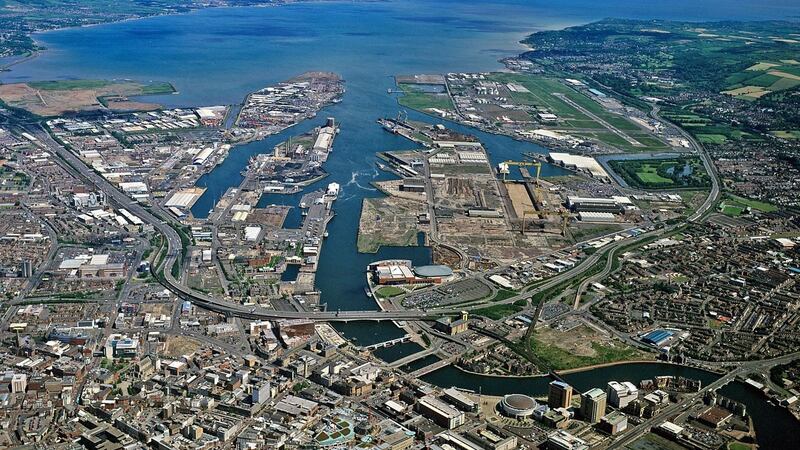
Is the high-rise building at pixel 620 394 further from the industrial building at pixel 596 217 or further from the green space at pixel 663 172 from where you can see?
the green space at pixel 663 172

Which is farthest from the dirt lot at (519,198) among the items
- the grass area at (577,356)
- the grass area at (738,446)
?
the grass area at (738,446)

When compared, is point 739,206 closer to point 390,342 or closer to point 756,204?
point 756,204

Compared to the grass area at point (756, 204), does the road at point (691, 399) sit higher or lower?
higher

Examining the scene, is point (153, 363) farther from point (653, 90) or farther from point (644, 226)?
point (653, 90)

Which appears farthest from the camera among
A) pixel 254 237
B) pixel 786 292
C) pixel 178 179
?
pixel 178 179

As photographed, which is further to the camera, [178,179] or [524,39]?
[524,39]

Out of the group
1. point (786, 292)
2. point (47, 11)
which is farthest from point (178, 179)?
point (47, 11)

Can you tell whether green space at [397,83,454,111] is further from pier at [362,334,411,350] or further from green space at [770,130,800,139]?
pier at [362,334,411,350]
